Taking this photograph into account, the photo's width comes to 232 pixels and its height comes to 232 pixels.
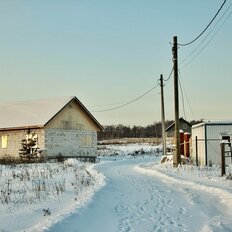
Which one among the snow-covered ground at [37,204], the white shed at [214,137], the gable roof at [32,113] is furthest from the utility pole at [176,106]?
the gable roof at [32,113]

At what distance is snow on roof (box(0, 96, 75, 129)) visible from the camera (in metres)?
37.4

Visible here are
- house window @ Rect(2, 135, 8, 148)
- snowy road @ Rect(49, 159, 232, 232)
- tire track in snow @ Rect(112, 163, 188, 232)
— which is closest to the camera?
snowy road @ Rect(49, 159, 232, 232)

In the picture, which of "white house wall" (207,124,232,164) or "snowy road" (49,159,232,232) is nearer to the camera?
"snowy road" (49,159,232,232)

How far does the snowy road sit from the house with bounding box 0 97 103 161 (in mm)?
24265

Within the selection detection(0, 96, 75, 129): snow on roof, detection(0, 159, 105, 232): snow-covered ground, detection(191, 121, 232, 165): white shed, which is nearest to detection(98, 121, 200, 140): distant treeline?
detection(0, 96, 75, 129): snow on roof

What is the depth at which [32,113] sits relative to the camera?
130 feet

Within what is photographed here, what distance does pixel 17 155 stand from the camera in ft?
127

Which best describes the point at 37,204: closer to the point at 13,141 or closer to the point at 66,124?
the point at 66,124

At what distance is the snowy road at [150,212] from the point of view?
7.87 m

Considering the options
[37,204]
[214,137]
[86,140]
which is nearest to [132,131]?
[86,140]

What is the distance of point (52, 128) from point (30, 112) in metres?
3.85

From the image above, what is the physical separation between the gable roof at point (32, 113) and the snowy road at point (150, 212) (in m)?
24.5

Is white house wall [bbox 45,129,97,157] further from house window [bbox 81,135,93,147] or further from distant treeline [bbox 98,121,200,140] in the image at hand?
distant treeline [bbox 98,121,200,140]

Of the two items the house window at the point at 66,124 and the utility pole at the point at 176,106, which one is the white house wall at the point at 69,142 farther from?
the utility pole at the point at 176,106
